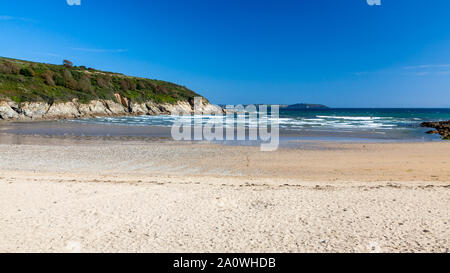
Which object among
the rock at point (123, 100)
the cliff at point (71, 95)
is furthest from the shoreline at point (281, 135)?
the rock at point (123, 100)

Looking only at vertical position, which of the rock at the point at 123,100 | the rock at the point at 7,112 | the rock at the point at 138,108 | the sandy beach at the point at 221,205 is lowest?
the sandy beach at the point at 221,205

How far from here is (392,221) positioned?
629 cm

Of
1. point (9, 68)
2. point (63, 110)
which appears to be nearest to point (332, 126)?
point (63, 110)

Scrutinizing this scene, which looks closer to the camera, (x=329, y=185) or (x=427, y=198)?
(x=427, y=198)

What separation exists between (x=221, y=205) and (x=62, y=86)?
191ft

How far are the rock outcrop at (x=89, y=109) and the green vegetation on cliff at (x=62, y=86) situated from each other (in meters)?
1.15

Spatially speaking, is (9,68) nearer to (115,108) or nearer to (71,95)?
(71,95)

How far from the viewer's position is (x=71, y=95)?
5128 cm

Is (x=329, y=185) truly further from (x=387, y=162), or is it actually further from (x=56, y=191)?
(x=56, y=191)

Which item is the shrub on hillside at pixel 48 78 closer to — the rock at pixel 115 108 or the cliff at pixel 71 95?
the cliff at pixel 71 95

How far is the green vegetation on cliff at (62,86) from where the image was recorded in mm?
44969

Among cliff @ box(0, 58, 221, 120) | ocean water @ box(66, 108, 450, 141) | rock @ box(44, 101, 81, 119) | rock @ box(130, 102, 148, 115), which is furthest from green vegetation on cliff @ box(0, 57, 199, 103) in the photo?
ocean water @ box(66, 108, 450, 141)
